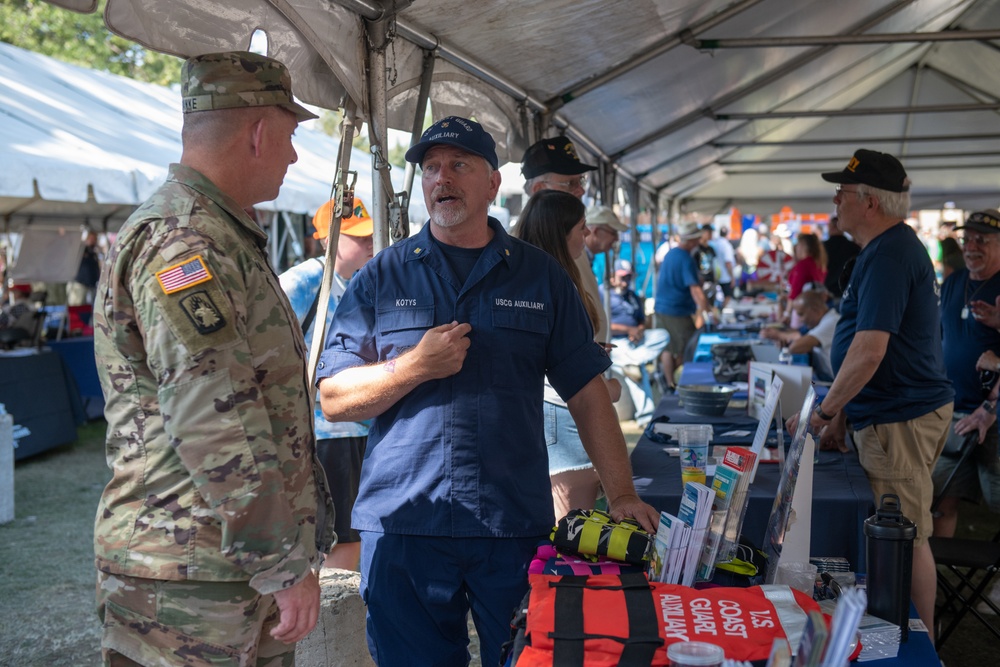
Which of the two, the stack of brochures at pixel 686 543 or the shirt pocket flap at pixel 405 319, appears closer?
the stack of brochures at pixel 686 543

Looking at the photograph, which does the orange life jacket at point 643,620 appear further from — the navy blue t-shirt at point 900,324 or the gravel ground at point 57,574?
the gravel ground at point 57,574

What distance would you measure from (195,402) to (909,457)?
8.17ft

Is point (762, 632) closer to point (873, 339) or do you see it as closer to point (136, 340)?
point (136, 340)

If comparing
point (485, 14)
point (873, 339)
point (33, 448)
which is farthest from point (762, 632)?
point (33, 448)

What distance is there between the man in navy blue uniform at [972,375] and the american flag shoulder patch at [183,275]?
3.56 m

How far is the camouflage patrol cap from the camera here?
1570 mm

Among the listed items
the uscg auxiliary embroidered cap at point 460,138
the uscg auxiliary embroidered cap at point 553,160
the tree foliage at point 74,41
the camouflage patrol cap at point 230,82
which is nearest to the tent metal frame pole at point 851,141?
the uscg auxiliary embroidered cap at point 553,160

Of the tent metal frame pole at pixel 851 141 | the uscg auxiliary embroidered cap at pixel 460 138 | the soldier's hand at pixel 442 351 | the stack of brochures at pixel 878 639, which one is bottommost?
the stack of brochures at pixel 878 639

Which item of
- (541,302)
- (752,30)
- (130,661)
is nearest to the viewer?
(130,661)

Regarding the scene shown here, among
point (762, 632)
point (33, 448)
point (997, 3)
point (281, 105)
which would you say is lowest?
point (33, 448)

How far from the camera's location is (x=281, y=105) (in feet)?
5.41

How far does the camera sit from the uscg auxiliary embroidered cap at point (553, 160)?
3424mm

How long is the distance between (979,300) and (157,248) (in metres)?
3.84

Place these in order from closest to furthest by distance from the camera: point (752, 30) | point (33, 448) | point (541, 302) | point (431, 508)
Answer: point (431, 508)
point (541, 302)
point (752, 30)
point (33, 448)
